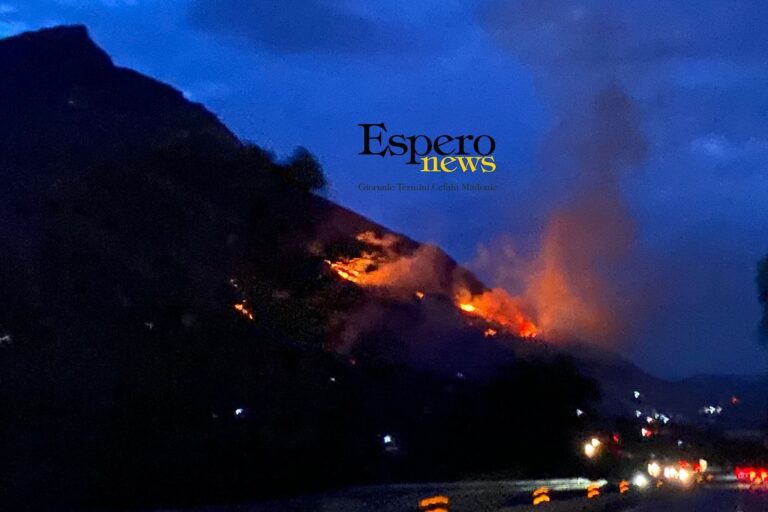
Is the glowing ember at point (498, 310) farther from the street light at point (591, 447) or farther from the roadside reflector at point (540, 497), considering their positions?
the roadside reflector at point (540, 497)

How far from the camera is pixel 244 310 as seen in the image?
163ft

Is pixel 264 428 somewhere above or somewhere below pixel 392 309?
below

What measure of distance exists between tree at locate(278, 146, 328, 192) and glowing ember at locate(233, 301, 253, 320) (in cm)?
1480

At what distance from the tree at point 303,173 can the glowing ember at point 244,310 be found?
1480 cm

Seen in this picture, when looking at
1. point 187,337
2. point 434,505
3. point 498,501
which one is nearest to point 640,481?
point 498,501

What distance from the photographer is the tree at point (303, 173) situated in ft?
208

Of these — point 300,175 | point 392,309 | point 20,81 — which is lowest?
point 392,309

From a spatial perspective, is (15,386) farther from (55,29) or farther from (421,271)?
(421,271)

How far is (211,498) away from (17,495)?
8.04 meters

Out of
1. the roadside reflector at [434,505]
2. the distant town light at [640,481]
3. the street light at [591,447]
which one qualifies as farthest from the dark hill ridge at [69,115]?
the distant town light at [640,481]

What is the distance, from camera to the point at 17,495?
1069 inches

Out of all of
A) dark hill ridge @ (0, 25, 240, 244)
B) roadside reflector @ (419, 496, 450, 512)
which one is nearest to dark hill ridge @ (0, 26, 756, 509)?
dark hill ridge @ (0, 25, 240, 244)

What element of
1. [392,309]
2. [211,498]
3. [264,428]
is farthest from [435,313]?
[211,498]

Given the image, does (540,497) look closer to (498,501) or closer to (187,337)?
(498,501)
